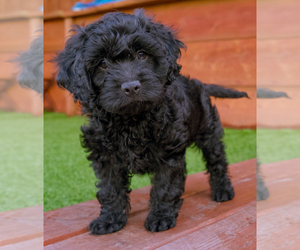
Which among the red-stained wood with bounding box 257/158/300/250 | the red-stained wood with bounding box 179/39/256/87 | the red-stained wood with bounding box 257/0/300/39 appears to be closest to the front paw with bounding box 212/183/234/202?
the red-stained wood with bounding box 257/158/300/250

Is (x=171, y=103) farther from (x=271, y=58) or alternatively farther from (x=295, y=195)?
(x=295, y=195)

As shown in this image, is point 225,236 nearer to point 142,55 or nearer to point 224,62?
point 142,55

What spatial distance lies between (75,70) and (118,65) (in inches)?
9.7

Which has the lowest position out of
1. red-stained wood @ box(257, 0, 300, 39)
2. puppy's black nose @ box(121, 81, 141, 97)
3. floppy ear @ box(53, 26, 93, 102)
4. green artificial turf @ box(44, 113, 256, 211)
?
green artificial turf @ box(44, 113, 256, 211)

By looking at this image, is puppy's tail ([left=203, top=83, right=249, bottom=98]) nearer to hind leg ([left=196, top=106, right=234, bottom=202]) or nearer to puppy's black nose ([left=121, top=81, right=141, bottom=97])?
hind leg ([left=196, top=106, right=234, bottom=202])

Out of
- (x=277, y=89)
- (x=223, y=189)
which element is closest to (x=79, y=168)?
(x=223, y=189)

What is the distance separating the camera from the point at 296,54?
1.80 m

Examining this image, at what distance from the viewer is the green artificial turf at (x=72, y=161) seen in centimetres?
300

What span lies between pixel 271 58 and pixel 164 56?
0.74 metres

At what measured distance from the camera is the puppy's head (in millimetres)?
1656

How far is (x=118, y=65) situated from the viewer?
1706 mm

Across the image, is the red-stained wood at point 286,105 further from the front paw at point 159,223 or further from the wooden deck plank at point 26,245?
the wooden deck plank at point 26,245

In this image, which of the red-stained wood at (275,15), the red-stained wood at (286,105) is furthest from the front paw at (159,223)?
the red-stained wood at (275,15)

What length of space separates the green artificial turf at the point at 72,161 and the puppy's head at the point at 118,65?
70cm
